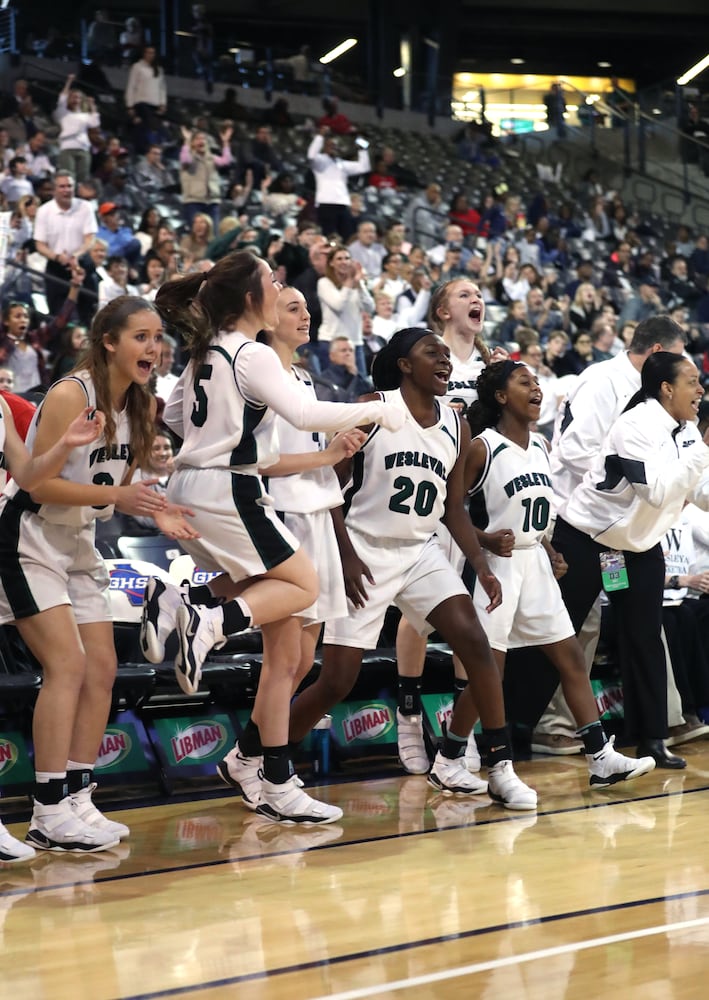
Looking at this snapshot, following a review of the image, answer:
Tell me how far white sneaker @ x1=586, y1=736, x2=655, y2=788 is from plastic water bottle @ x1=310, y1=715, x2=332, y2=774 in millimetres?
1232

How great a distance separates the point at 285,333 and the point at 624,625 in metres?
2.14

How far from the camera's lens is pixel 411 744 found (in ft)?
19.9

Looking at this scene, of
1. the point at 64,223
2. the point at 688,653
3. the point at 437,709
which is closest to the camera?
the point at 437,709

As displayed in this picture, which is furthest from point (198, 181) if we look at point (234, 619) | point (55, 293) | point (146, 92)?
point (234, 619)

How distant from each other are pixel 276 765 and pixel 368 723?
153 cm

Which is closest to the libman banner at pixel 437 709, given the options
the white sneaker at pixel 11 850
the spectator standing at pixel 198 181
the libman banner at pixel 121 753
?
the libman banner at pixel 121 753

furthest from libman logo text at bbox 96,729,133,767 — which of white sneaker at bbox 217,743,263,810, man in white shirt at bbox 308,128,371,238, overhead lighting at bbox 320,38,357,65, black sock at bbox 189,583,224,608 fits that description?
overhead lighting at bbox 320,38,357,65

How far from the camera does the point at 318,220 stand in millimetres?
15234

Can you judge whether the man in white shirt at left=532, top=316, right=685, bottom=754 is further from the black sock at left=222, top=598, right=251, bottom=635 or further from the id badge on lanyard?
the black sock at left=222, top=598, right=251, bottom=635

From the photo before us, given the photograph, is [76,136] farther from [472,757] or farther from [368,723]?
[472,757]

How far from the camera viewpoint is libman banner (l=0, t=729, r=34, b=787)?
546 cm

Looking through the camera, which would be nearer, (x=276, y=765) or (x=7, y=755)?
(x=276, y=765)

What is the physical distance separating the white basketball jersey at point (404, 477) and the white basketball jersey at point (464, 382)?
39.9 inches

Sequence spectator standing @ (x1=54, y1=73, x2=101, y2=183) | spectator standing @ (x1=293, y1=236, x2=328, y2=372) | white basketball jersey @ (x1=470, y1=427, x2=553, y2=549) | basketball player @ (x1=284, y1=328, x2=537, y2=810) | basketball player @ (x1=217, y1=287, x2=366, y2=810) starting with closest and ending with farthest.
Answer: basketball player @ (x1=217, y1=287, x2=366, y2=810)
basketball player @ (x1=284, y1=328, x2=537, y2=810)
white basketball jersey @ (x1=470, y1=427, x2=553, y2=549)
spectator standing @ (x1=293, y1=236, x2=328, y2=372)
spectator standing @ (x1=54, y1=73, x2=101, y2=183)
